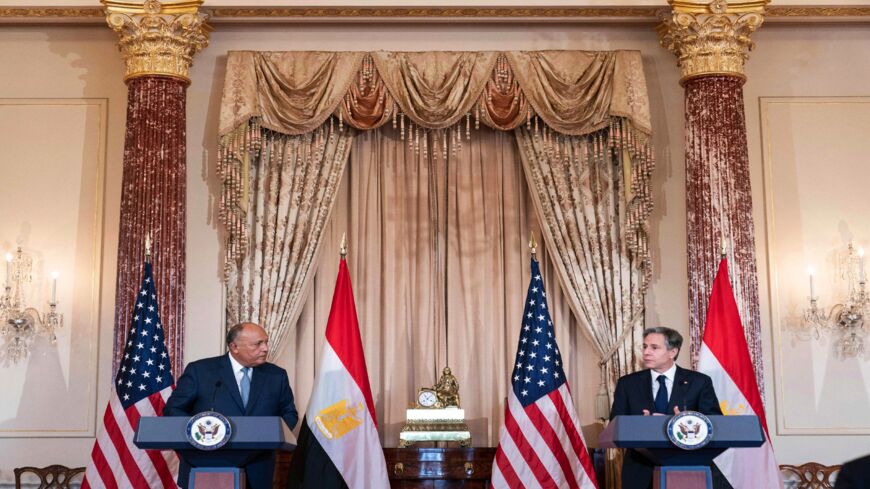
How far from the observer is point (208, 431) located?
18.8 ft

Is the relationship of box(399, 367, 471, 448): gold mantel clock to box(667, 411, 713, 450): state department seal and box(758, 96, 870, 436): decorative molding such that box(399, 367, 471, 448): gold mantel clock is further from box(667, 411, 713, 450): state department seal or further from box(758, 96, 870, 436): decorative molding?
box(667, 411, 713, 450): state department seal

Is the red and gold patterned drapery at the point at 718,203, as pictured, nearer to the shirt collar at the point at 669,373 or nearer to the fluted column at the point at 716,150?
the fluted column at the point at 716,150

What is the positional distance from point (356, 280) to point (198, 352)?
1424mm

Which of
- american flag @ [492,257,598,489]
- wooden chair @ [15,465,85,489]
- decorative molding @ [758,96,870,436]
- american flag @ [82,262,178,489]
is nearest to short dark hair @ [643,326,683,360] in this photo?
american flag @ [492,257,598,489]

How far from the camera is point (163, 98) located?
905 cm

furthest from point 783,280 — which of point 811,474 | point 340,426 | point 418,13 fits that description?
point 340,426

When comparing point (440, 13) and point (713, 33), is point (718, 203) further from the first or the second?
point (440, 13)

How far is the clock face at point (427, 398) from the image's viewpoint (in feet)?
29.3

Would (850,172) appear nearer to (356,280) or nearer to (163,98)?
(356,280)

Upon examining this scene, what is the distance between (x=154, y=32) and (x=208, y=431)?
4.38m

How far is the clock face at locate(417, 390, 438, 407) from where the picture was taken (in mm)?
8930

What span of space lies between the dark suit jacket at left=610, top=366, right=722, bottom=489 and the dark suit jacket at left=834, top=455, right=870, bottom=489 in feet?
9.09

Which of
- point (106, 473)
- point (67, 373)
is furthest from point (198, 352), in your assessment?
point (106, 473)

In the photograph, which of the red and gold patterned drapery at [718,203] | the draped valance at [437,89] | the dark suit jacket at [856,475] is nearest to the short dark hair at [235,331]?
the draped valance at [437,89]
